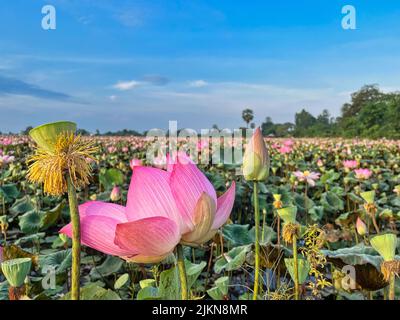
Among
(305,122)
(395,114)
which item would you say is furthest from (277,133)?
(305,122)

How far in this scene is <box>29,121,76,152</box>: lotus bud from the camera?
311mm

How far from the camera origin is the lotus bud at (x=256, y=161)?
547 millimetres

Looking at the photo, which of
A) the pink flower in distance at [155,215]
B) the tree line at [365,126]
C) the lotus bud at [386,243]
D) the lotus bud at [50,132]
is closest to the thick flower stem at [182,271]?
the pink flower in distance at [155,215]

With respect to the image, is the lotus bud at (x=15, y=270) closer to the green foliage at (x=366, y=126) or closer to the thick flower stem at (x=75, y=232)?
the thick flower stem at (x=75, y=232)

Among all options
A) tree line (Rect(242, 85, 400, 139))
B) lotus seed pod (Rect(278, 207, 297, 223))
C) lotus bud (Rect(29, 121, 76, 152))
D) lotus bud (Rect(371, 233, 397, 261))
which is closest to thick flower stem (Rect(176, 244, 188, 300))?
lotus bud (Rect(29, 121, 76, 152))

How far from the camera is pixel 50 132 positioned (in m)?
0.32

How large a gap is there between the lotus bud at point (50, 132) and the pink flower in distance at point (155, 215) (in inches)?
2.9

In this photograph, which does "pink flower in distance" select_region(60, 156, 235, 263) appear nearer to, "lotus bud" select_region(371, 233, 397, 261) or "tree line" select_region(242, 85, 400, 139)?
"lotus bud" select_region(371, 233, 397, 261)

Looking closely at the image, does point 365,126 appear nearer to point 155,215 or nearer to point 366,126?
point 366,126

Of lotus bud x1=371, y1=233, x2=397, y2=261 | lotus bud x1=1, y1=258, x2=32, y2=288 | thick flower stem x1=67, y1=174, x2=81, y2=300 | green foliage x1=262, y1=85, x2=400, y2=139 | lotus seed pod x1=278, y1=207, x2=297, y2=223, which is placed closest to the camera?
thick flower stem x1=67, y1=174, x2=81, y2=300

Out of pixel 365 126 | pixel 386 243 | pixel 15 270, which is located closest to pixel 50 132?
pixel 15 270

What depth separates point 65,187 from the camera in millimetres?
320

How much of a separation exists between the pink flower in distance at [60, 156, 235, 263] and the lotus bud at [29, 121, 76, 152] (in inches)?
2.9
